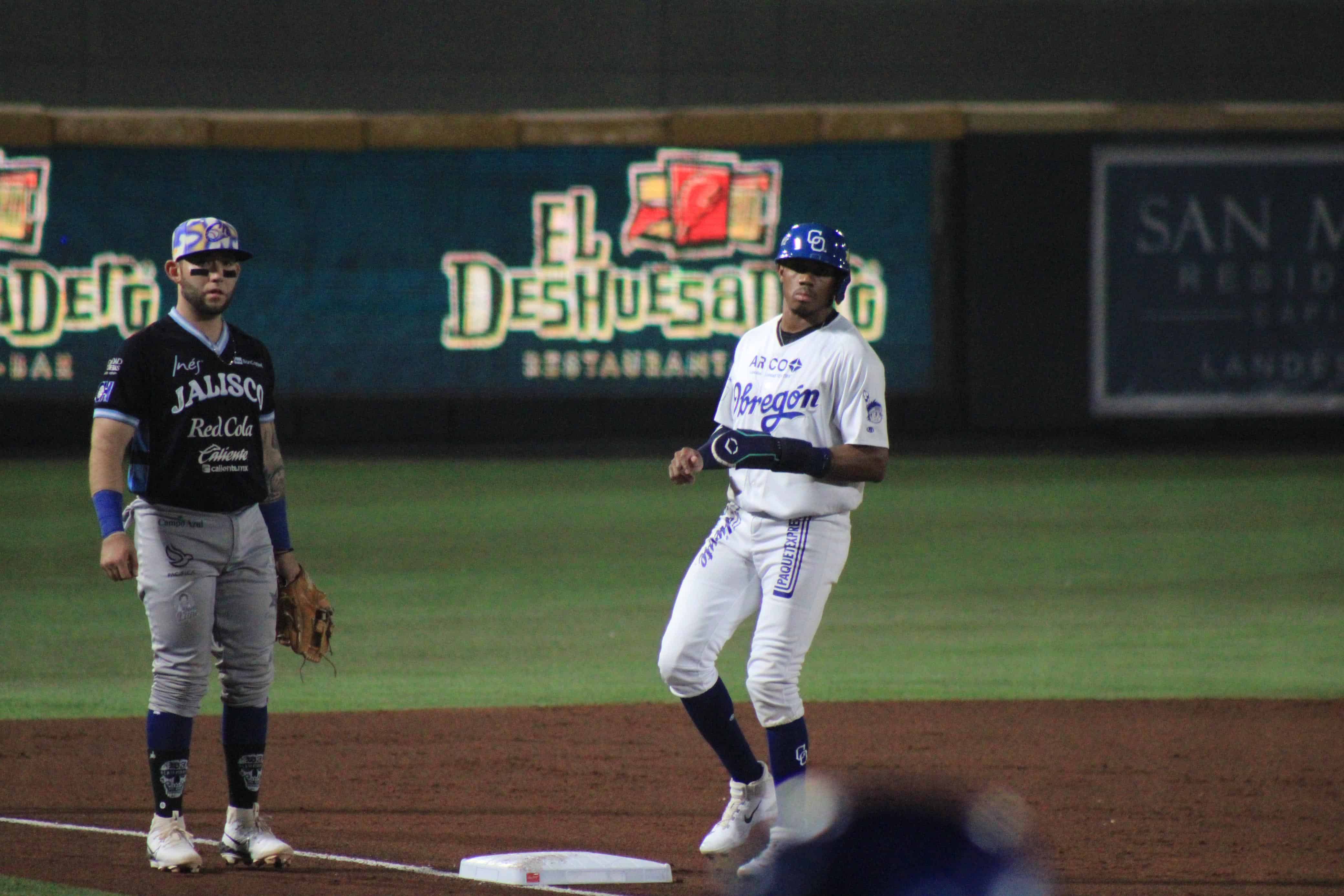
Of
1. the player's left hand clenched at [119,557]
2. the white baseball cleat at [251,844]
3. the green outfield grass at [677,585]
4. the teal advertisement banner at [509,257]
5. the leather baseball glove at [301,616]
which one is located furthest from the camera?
the teal advertisement banner at [509,257]

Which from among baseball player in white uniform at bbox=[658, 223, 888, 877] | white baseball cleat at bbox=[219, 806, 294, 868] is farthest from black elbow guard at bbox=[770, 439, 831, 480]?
white baseball cleat at bbox=[219, 806, 294, 868]

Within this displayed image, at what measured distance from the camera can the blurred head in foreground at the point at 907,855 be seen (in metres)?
1.91

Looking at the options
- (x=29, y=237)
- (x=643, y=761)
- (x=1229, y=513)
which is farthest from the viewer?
(x=29, y=237)

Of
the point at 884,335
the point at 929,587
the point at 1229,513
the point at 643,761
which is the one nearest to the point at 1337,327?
the point at 884,335

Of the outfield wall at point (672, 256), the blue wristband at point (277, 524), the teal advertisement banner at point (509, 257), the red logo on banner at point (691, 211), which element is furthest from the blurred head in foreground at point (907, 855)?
the red logo on banner at point (691, 211)

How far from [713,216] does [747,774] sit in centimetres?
1585

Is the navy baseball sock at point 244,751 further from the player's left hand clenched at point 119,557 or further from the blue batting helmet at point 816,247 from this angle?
the blue batting helmet at point 816,247

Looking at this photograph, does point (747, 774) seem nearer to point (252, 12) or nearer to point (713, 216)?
point (713, 216)

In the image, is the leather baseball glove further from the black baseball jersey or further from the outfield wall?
the outfield wall

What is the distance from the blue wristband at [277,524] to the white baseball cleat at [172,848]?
32.5 inches

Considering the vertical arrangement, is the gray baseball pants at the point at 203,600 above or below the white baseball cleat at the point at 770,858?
below

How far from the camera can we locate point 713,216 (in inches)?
829

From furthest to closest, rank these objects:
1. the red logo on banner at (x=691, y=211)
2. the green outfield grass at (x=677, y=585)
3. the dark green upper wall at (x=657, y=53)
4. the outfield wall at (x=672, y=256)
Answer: the dark green upper wall at (x=657, y=53), the red logo on banner at (x=691, y=211), the outfield wall at (x=672, y=256), the green outfield grass at (x=677, y=585)

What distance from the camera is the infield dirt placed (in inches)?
209
